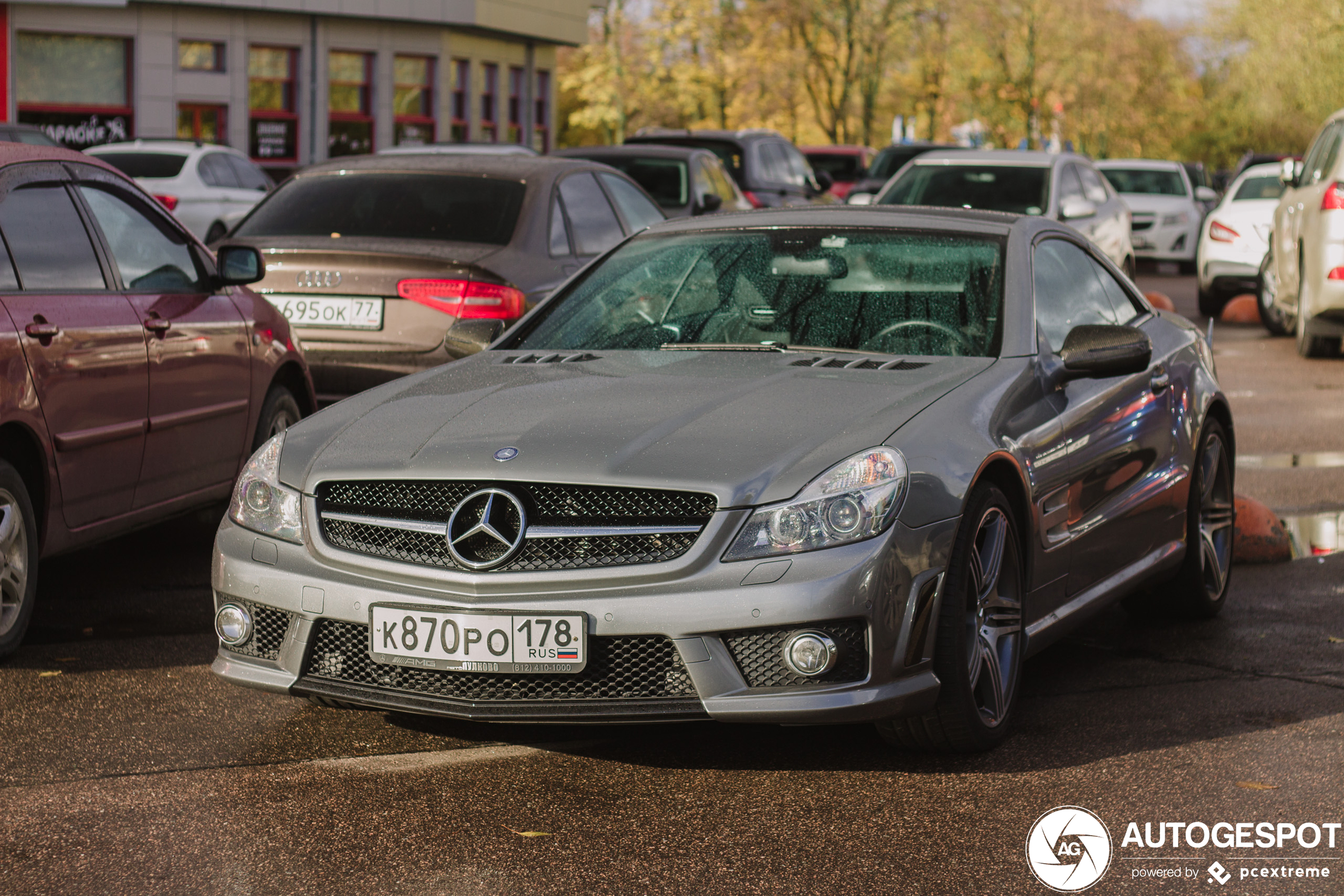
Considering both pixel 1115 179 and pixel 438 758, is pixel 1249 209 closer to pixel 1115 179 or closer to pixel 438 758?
pixel 1115 179

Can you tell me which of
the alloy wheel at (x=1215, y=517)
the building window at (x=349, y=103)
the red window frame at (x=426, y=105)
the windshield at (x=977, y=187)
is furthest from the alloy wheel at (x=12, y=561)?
the red window frame at (x=426, y=105)

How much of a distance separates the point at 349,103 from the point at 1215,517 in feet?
126

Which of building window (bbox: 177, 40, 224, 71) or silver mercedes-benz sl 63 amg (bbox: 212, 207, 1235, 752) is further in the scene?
building window (bbox: 177, 40, 224, 71)

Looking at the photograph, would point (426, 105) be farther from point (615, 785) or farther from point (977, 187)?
point (615, 785)

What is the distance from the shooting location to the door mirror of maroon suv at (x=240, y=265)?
23.6 feet

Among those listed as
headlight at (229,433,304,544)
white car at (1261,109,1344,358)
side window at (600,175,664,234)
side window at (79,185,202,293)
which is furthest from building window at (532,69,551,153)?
headlight at (229,433,304,544)

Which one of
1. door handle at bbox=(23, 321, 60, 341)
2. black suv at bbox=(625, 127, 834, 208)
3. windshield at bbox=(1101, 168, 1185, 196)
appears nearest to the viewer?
door handle at bbox=(23, 321, 60, 341)

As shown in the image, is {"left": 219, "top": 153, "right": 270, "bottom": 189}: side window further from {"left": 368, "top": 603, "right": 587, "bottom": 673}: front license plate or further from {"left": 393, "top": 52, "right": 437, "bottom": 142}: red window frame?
{"left": 368, "top": 603, "right": 587, "bottom": 673}: front license plate

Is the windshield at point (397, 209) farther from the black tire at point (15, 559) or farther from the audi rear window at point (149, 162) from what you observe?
the audi rear window at point (149, 162)

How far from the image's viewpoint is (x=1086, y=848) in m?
4.12

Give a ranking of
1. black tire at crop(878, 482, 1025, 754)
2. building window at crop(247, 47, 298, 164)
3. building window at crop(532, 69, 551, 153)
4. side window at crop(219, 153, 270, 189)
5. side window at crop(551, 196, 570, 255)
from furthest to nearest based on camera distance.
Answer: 1. building window at crop(532, 69, 551, 153)
2. building window at crop(247, 47, 298, 164)
3. side window at crop(219, 153, 270, 189)
4. side window at crop(551, 196, 570, 255)
5. black tire at crop(878, 482, 1025, 754)

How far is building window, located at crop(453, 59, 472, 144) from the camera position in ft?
150

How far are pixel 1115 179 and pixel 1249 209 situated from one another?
9015mm
